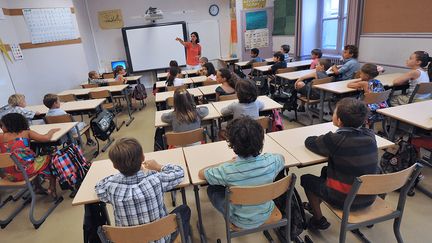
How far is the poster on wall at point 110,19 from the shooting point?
25.6 feet

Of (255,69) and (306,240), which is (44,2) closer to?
(255,69)

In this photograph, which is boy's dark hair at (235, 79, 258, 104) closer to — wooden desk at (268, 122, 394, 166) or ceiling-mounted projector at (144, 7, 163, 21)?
wooden desk at (268, 122, 394, 166)

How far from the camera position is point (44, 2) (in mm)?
5727

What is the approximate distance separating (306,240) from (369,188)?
0.78 metres

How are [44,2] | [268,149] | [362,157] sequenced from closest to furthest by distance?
[362,157] → [268,149] → [44,2]

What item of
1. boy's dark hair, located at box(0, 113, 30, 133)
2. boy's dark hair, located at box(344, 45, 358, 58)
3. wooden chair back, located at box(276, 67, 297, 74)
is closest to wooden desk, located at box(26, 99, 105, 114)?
boy's dark hair, located at box(0, 113, 30, 133)

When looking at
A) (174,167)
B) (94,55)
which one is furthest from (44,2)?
(174,167)

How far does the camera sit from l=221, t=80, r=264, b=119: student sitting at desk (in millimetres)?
2665

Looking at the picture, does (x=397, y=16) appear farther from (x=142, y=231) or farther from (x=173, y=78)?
(x=142, y=231)

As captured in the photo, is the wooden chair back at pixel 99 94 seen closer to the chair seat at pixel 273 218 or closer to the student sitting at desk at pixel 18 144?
the student sitting at desk at pixel 18 144

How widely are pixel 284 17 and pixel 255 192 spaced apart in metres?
7.45

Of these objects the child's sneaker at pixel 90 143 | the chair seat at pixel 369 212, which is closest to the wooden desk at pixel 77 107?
the child's sneaker at pixel 90 143

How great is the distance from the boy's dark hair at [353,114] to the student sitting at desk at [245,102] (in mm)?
1082

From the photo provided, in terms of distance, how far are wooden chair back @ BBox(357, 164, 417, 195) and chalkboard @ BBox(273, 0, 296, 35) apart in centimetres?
668
